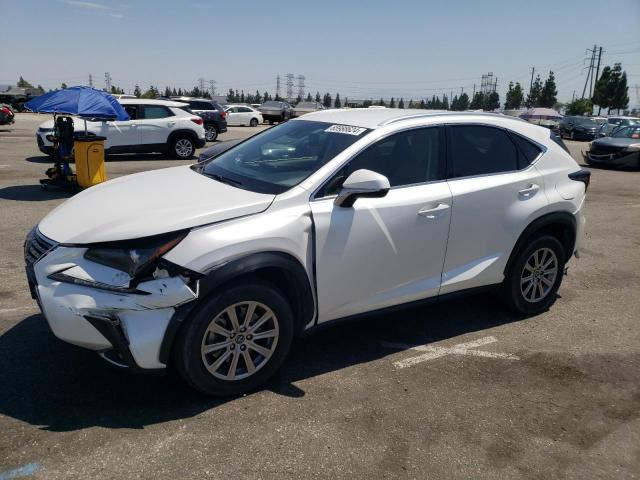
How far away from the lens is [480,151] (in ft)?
14.4

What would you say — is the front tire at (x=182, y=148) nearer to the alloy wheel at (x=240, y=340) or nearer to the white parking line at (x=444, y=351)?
the white parking line at (x=444, y=351)

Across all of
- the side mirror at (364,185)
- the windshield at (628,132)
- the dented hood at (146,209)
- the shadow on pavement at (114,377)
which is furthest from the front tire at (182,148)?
the windshield at (628,132)

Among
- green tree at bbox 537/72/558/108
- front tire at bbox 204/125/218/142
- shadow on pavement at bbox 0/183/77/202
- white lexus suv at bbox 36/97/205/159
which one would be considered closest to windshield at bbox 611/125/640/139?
white lexus suv at bbox 36/97/205/159

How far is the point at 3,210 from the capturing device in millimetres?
8109

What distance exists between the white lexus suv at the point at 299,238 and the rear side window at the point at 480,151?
0.01 m

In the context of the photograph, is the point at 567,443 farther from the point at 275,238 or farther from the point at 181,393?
the point at 181,393

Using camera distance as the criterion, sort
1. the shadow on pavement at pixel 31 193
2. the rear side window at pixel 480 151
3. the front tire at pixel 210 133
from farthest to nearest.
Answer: the front tire at pixel 210 133
the shadow on pavement at pixel 31 193
the rear side window at pixel 480 151

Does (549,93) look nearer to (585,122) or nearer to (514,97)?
(514,97)

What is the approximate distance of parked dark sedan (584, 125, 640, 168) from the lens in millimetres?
16906

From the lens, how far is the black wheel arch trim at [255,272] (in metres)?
3.00

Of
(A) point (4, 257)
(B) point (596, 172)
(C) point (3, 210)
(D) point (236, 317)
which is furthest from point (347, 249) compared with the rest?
(B) point (596, 172)

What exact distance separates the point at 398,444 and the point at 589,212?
8.53m

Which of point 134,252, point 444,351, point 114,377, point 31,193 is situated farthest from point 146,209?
point 31,193

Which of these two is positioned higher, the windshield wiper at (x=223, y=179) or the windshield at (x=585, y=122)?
the windshield at (x=585, y=122)
